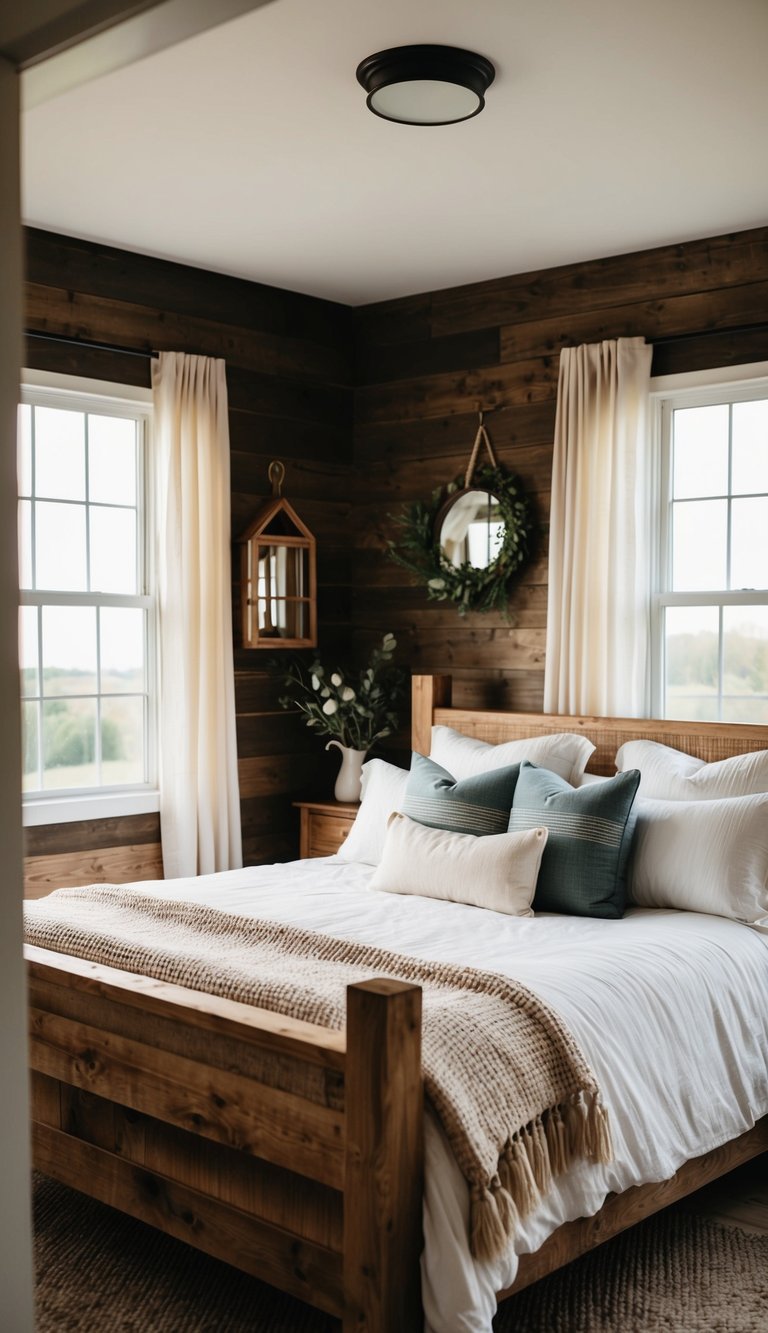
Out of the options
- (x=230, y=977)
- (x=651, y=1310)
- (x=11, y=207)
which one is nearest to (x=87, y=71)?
(x=11, y=207)

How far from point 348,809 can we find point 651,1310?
2.49 metres

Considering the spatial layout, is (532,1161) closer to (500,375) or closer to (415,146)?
(415,146)

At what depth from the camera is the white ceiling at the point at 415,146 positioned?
297 centimetres

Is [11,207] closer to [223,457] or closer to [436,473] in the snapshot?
[223,457]

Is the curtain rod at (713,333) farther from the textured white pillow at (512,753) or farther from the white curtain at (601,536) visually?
the textured white pillow at (512,753)

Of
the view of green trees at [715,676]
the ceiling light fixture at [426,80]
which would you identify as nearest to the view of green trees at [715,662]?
the view of green trees at [715,676]

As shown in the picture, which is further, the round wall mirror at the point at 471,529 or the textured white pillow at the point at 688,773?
the round wall mirror at the point at 471,529

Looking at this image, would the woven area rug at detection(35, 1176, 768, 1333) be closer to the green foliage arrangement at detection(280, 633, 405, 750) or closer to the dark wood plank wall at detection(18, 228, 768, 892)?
the dark wood plank wall at detection(18, 228, 768, 892)

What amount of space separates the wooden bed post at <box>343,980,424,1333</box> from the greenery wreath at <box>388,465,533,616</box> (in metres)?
2.84

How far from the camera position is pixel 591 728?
4.50m

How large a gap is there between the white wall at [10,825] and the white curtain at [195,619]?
2.98 metres

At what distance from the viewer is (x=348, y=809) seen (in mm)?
4996

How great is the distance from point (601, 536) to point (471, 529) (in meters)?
0.63

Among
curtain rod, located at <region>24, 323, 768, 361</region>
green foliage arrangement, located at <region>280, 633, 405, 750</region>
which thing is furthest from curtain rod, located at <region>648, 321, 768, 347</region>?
green foliage arrangement, located at <region>280, 633, 405, 750</region>
